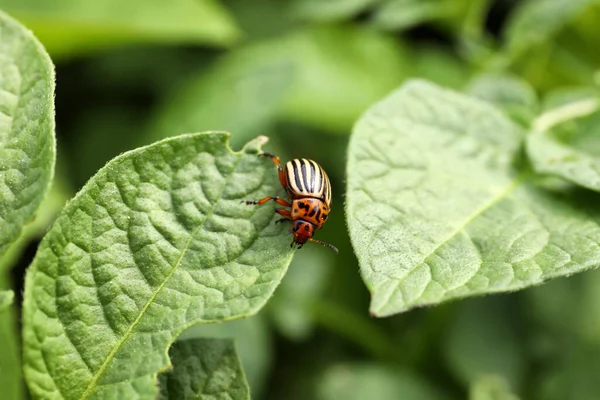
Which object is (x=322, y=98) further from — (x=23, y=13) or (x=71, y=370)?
(x=71, y=370)

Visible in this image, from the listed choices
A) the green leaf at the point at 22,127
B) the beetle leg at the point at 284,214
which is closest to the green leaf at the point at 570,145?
the beetle leg at the point at 284,214

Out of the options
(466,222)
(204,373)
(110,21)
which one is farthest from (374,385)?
(110,21)

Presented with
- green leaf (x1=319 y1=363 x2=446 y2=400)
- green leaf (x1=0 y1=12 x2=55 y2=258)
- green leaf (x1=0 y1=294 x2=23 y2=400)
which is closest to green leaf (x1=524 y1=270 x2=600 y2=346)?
green leaf (x1=319 y1=363 x2=446 y2=400)

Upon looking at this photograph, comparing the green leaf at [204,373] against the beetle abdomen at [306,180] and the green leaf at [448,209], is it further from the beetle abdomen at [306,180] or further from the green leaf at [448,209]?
the beetle abdomen at [306,180]

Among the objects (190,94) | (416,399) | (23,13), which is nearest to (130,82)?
(190,94)

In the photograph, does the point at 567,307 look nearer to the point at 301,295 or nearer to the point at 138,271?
the point at 301,295

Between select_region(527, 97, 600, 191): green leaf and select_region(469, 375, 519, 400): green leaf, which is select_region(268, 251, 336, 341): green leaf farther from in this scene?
select_region(527, 97, 600, 191): green leaf
